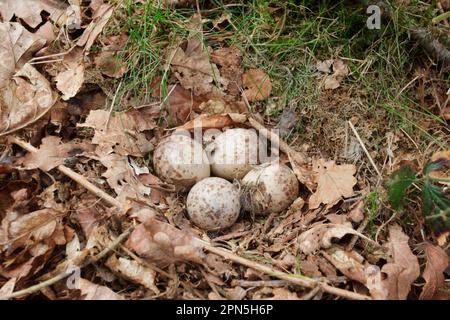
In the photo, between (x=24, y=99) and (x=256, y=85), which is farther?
(x=256, y=85)

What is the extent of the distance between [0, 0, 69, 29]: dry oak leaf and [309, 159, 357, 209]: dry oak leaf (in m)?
1.88

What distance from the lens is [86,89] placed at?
10.2 ft

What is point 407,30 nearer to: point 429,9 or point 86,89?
point 429,9

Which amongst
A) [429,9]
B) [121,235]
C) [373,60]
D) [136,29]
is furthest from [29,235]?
[429,9]

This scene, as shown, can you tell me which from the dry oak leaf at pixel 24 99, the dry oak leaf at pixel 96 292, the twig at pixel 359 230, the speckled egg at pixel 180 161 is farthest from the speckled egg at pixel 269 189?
the dry oak leaf at pixel 24 99

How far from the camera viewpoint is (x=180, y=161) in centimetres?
278

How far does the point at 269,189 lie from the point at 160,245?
2.27ft

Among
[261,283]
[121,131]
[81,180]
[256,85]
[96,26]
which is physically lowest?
[261,283]

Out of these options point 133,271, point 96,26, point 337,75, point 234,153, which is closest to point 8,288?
point 133,271

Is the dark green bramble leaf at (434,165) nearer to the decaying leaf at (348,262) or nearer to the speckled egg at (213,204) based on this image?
the decaying leaf at (348,262)

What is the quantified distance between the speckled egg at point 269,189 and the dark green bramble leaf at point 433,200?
0.70 m

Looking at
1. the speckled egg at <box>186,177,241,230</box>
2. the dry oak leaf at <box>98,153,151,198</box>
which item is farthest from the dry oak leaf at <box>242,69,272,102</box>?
the dry oak leaf at <box>98,153,151,198</box>

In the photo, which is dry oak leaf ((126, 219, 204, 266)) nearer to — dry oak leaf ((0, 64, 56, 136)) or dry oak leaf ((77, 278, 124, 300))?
dry oak leaf ((77, 278, 124, 300))

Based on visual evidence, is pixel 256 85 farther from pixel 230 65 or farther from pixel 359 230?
pixel 359 230
